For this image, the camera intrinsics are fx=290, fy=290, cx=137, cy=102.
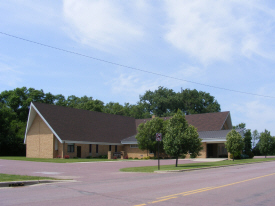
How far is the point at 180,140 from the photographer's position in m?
24.5

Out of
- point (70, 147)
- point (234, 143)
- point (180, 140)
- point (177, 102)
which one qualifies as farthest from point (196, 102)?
point (180, 140)

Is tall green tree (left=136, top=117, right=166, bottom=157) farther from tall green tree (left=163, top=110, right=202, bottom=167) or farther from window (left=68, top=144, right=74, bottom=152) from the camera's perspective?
tall green tree (left=163, top=110, right=202, bottom=167)

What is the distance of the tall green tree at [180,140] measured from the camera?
80.5 feet

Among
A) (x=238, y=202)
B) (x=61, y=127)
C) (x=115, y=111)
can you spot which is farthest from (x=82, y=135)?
(x=115, y=111)

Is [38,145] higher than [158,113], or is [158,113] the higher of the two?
[158,113]

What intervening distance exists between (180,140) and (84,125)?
22.7 meters

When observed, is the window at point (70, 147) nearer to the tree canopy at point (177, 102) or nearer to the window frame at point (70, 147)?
the window frame at point (70, 147)

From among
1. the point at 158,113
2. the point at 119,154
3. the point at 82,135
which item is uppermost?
the point at 158,113

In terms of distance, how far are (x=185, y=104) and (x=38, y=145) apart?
55.4 metres

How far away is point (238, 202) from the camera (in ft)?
28.2

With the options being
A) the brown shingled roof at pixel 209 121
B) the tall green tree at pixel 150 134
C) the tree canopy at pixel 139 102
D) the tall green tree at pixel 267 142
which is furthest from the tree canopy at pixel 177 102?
the tall green tree at pixel 150 134

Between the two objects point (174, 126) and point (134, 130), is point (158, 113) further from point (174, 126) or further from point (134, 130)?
point (174, 126)

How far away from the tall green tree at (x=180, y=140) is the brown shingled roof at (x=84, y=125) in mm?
18016

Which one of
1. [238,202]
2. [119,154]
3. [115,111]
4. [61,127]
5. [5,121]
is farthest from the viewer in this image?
[115,111]
